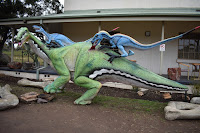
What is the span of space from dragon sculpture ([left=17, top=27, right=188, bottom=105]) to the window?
6.04 meters

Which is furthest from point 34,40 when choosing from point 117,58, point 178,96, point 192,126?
point 178,96

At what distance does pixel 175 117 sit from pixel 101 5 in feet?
28.0

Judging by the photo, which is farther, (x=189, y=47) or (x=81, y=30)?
(x=81, y=30)

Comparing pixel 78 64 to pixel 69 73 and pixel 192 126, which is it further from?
pixel 192 126

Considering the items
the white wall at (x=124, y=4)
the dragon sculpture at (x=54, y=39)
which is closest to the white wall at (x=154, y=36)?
the white wall at (x=124, y=4)

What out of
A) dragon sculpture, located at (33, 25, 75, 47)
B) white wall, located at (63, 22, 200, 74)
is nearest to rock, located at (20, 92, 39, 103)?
dragon sculpture, located at (33, 25, 75, 47)

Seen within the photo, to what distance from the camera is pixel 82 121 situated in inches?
136

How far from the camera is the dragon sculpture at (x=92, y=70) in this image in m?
3.84

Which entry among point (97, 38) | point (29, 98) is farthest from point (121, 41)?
point (29, 98)

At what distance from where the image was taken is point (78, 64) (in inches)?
164

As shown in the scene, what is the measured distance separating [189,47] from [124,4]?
14.3 feet

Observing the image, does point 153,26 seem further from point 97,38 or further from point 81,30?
point 97,38

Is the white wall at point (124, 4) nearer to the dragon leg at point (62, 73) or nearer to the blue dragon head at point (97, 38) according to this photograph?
the blue dragon head at point (97, 38)

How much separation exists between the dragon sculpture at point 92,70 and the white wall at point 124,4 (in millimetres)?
6644
